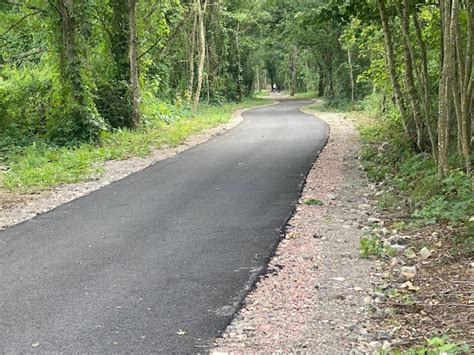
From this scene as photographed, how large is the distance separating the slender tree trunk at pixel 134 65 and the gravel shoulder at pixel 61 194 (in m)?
5.05

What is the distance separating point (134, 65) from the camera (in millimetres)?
19312

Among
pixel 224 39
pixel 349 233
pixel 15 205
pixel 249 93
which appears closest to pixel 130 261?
pixel 349 233

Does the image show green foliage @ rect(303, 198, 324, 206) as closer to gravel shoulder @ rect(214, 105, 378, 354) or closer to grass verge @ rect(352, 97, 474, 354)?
gravel shoulder @ rect(214, 105, 378, 354)

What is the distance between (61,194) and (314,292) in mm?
6367

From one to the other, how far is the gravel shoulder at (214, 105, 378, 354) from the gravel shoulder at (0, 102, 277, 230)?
4.15 metres

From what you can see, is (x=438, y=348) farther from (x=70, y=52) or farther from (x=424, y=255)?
(x=70, y=52)

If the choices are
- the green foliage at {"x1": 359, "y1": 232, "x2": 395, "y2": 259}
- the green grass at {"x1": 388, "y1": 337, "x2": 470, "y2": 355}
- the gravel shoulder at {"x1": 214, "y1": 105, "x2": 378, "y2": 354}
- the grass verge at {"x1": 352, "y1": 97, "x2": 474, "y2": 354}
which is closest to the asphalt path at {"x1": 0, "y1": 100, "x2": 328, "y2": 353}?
the gravel shoulder at {"x1": 214, "y1": 105, "x2": 378, "y2": 354}

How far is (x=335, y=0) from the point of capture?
11562 mm

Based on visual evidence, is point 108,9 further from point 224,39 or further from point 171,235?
point 224,39

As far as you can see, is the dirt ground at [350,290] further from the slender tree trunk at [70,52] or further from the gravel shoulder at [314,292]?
the slender tree trunk at [70,52]

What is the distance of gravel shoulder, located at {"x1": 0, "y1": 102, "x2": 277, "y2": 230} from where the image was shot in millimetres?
8453

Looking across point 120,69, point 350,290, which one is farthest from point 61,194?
point 120,69

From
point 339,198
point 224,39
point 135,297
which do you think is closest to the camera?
point 135,297

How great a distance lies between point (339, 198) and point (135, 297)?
4757 mm
